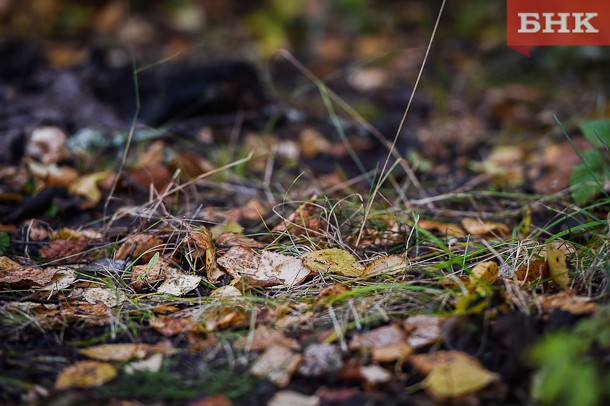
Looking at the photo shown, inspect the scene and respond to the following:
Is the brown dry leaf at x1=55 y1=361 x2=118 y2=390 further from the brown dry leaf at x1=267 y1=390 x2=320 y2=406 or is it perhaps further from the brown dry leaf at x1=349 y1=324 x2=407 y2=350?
the brown dry leaf at x1=349 y1=324 x2=407 y2=350

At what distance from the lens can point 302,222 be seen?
1.77 metres

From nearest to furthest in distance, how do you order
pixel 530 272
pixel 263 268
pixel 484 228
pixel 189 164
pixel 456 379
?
pixel 456 379 → pixel 530 272 → pixel 263 268 → pixel 484 228 → pixel 189 164

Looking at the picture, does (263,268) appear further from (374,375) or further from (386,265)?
(374,375)

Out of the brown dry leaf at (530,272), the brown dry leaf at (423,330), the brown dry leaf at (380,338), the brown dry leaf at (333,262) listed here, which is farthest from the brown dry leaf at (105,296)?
the brown dry leaf at (530,272)

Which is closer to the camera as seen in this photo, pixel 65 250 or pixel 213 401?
pixel 213 401

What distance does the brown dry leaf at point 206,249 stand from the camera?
1633mm

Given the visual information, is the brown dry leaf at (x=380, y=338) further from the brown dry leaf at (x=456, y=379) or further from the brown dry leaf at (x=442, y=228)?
the brown dry leaf at (x=442, y=228)

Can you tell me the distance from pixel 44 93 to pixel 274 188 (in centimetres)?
129

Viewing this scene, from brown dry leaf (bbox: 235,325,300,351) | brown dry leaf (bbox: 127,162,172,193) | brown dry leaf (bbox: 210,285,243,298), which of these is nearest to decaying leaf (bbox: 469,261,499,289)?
brown dry leaf (bbox: 235,325,300,351)

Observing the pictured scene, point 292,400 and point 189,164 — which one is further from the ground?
point 189,164

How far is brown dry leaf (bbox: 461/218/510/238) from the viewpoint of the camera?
6.20 feet

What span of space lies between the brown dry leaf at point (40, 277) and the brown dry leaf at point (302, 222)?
58 centimetres

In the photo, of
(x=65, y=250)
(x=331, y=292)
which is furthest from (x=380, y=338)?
(x=65, y=250)

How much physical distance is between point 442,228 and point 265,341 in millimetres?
802
